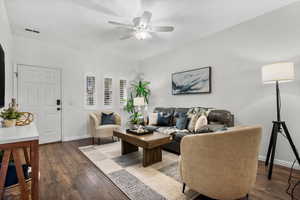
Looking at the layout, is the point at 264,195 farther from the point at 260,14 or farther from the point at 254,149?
the point at 260,14

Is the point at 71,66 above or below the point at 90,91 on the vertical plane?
above

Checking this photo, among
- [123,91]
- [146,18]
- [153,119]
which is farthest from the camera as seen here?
[123,91]

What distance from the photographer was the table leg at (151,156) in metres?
2.51

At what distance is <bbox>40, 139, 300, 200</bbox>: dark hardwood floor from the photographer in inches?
69.6

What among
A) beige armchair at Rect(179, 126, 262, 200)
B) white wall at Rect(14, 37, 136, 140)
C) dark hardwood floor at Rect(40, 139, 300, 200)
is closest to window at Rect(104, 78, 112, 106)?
white wall at Rect(14, 37, 136, 140)

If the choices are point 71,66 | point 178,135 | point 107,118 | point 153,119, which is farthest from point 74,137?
point 178,135

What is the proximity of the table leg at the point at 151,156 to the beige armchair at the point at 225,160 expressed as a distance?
3.63 feet

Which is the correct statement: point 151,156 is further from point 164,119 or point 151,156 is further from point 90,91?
point 90,91

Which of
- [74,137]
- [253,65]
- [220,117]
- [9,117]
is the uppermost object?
[253,65]

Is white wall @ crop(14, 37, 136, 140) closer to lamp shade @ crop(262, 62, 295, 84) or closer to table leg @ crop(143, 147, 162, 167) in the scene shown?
table leg @ crop(143, 147, 162, 167)

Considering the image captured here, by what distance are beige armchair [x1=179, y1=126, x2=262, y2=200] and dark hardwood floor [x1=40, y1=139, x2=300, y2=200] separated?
0.37 metres

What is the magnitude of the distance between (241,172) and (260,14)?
285cm

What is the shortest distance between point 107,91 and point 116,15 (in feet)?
8.94

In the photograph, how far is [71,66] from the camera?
429 centimetres
